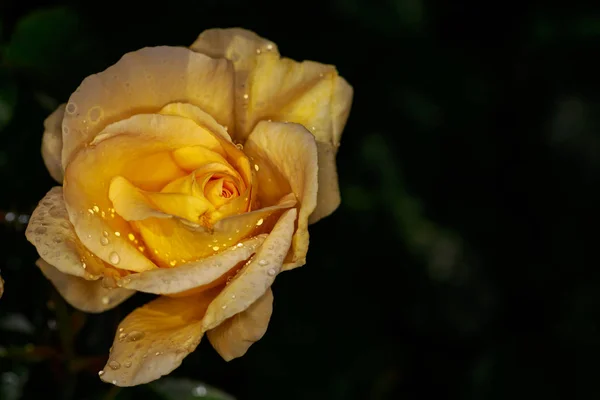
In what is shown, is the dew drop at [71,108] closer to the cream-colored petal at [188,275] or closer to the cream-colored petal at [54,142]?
the cream-colored petal at [54,142]

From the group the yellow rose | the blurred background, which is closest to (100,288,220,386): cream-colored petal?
the yellow rose

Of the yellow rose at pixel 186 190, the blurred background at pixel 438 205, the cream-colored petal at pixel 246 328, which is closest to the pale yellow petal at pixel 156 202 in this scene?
the yellow rose at pixel 186 190

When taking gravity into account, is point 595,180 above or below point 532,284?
above

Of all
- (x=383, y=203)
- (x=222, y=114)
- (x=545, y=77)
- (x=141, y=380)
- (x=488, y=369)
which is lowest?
(x=488, y=369)

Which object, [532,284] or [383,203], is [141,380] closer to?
[383,203]

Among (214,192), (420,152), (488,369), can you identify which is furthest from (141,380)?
(420,152)

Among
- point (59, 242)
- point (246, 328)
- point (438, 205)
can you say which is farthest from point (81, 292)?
point (438, 205)

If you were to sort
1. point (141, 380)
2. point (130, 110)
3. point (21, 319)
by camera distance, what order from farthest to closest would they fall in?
point (21, 319)
point (130, 110)
point (141, 380)

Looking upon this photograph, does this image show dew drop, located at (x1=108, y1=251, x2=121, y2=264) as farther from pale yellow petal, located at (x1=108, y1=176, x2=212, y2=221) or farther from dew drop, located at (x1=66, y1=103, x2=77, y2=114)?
dew drop, located at (x1=66, y1=103, x2=77, y2=114)
